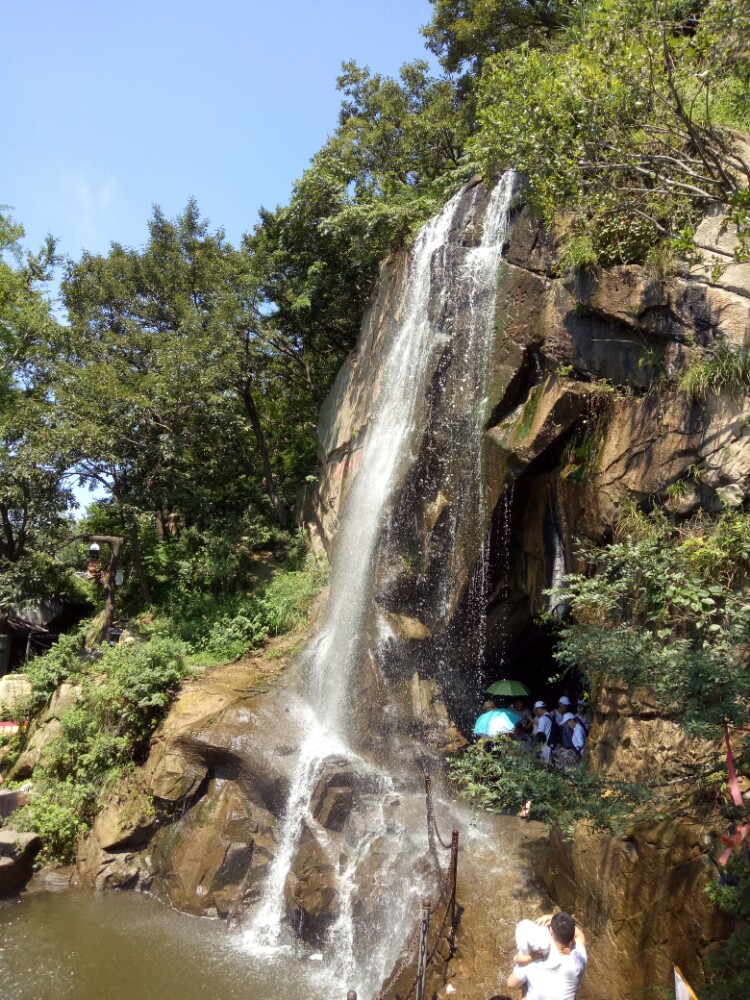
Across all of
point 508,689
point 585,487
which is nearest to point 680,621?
point 585,487

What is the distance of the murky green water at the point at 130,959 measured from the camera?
7.97 m

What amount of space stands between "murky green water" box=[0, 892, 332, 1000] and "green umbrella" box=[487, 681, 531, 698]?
5189 millimetres

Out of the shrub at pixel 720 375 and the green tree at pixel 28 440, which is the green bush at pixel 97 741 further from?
the shrub at pixel 720 375

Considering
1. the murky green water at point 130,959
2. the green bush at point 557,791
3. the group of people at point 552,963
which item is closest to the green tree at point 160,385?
the murky green water at point 130,959

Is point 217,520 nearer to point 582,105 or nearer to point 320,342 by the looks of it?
point 320,342

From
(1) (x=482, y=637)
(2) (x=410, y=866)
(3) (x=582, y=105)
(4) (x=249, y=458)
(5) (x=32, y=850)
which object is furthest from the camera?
(4) (x=249, y=458)

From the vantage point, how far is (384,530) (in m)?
13.3

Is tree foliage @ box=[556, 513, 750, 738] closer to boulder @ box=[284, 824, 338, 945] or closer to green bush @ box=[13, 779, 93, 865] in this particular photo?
boulder @ box=[284, 824, 338, 945]

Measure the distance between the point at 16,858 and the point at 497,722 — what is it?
807cm

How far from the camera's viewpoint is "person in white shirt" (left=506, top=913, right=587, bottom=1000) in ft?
16.3

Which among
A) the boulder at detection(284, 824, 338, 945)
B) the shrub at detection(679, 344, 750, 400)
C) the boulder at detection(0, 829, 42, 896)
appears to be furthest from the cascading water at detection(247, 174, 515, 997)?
the boulder at detection(0, 829, 42, 896)

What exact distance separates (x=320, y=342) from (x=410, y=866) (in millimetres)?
15690

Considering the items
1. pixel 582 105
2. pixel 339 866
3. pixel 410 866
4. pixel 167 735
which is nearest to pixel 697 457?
pixel 582 105

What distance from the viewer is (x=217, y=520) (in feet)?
59.7
